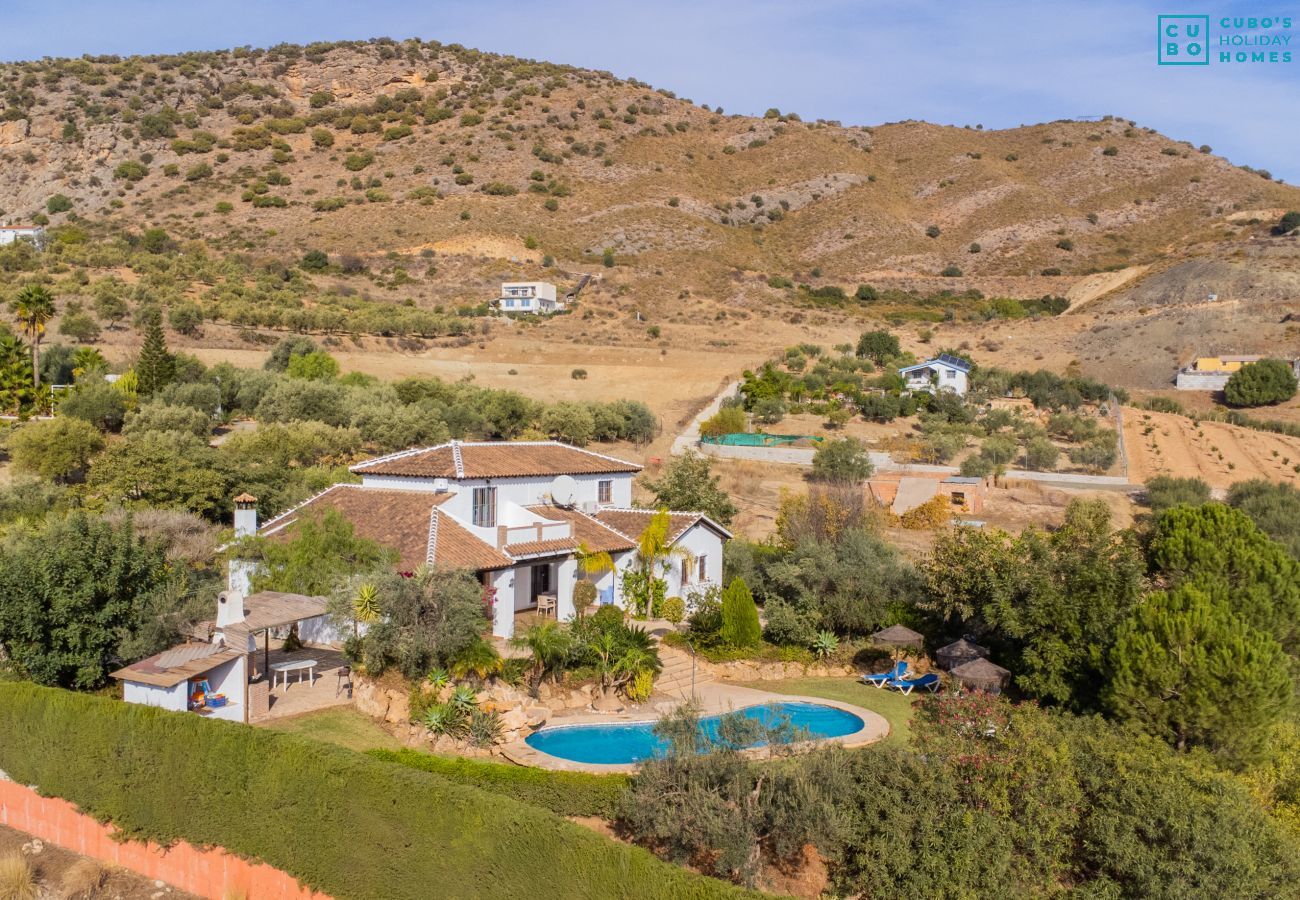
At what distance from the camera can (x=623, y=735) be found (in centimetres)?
1684

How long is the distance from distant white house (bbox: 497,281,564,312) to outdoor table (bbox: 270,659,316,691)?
54.5 m

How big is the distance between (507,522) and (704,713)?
8698 millimetres

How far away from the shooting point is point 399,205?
88938 millimetres

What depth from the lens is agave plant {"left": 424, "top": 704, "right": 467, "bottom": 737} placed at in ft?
51.7

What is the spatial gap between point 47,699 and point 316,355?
36748 mm

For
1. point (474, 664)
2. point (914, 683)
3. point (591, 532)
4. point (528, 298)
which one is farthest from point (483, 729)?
point (528, 298)

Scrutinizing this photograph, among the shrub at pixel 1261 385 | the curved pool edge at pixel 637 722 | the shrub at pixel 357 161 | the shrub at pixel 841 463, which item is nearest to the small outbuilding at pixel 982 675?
the curved pool edge at pixel 637 722

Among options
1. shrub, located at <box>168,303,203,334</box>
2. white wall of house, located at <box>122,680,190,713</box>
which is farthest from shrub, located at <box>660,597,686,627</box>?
shrub, located at <box>168,303,203,334</box>

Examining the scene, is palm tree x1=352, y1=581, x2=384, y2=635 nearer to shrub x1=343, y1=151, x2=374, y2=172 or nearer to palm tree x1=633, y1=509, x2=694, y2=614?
palm tree x1=633, y1=509, x2=694, y2=614

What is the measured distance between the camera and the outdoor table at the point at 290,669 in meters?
18.3

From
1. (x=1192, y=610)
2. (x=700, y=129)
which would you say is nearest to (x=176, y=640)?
(x=1192, y=610)

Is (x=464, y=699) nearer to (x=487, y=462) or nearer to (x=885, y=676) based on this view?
(x=885, y=676)

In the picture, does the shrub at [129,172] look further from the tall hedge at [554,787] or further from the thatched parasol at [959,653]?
the tall hedge at [554,787]

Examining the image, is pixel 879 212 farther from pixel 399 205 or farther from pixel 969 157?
pixel 399 205
